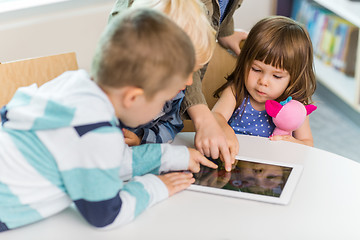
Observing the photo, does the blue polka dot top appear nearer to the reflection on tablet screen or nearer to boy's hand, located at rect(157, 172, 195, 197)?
the reflection on tablet screen

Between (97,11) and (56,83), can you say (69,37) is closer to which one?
(97,11)

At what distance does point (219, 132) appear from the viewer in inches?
52.7

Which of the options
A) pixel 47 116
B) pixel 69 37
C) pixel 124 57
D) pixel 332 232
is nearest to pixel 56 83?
pixel 47 116

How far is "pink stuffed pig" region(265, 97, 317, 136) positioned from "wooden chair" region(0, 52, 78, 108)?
2.60 feet

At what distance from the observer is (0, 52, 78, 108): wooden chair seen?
5.61 feet

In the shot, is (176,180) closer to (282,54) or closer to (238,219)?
(238,219)

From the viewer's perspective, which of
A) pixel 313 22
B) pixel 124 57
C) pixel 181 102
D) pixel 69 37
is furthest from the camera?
pixel 313 22

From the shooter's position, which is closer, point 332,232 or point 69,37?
point 332,232

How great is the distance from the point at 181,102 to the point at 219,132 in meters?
0.20

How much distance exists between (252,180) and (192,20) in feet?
1.45

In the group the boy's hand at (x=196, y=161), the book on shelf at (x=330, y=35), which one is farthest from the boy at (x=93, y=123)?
the book on shelf at (x=330, y=35)

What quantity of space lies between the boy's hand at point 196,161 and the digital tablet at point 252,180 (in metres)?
0.01

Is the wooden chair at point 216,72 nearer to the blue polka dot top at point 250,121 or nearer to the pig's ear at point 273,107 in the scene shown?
the blue polka dot top at point 250,121

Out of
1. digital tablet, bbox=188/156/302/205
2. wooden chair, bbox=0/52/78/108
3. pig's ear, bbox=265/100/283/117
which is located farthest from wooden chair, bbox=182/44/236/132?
digital tablet, bbox=188/156/302/205
